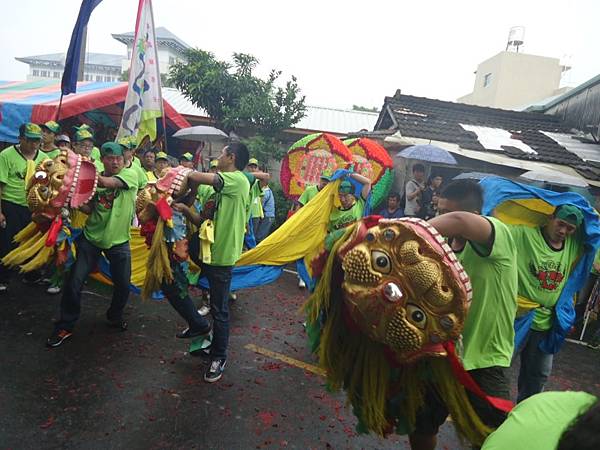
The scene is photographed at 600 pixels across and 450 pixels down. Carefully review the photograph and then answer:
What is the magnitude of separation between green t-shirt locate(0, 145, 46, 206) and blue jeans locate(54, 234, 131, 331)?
157 cm

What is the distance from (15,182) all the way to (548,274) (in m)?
5.33

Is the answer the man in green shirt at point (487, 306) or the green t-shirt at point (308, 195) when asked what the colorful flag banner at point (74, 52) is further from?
the man in green shirt at point (487, 306)

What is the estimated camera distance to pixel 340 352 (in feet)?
6.39

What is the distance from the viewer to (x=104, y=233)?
11.9 ft

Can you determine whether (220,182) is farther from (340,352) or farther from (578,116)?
(578,116)

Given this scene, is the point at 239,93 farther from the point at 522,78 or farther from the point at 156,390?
the point at 522,78

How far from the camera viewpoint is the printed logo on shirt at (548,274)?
301 centimetres

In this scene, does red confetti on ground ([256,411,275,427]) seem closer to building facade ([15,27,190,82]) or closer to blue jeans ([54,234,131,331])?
blue jeans ([54,234,131,331])

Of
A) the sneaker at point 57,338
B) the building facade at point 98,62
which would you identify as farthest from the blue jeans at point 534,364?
the building facade at point 98,62

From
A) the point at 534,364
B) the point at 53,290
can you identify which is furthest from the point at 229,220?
the point at 53,290

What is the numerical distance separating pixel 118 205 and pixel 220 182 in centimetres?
117

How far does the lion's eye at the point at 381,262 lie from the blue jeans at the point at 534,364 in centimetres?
217

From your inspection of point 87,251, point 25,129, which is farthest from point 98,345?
point 25,129

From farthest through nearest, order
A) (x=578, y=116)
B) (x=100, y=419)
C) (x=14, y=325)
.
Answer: (x=578, y=116) < (x=14, y=325) < (x=100, y=419)
